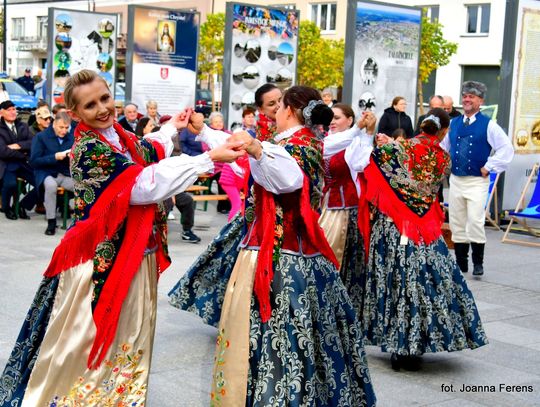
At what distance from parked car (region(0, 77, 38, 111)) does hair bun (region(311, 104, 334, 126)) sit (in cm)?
2447

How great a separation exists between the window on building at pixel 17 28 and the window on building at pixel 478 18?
1278 inches

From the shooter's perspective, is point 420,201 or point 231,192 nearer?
point 420,201

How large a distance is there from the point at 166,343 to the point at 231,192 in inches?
121

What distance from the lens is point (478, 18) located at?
37.7 meters

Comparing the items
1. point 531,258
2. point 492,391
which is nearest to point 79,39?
point 531,258

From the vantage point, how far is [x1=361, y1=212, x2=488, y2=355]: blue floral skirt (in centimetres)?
565

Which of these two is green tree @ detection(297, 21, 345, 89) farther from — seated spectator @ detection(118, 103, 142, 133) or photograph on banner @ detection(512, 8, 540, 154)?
photograph on banner @ detection(512, 8, 540, 154)

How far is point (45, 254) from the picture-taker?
925cm

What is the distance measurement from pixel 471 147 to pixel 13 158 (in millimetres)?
5901

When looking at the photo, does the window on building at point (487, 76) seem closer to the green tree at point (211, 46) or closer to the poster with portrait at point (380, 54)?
the green tree at point (211, 46)

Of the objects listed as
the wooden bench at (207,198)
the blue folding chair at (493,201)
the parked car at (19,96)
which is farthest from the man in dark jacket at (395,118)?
the parked car at (19,96)

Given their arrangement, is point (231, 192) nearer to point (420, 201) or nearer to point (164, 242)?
point (420, 201)

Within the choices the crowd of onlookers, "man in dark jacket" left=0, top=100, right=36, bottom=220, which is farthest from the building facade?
"man in dark jacket" left=0, top=100, right=36, bottom=220

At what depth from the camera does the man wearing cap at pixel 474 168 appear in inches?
348
